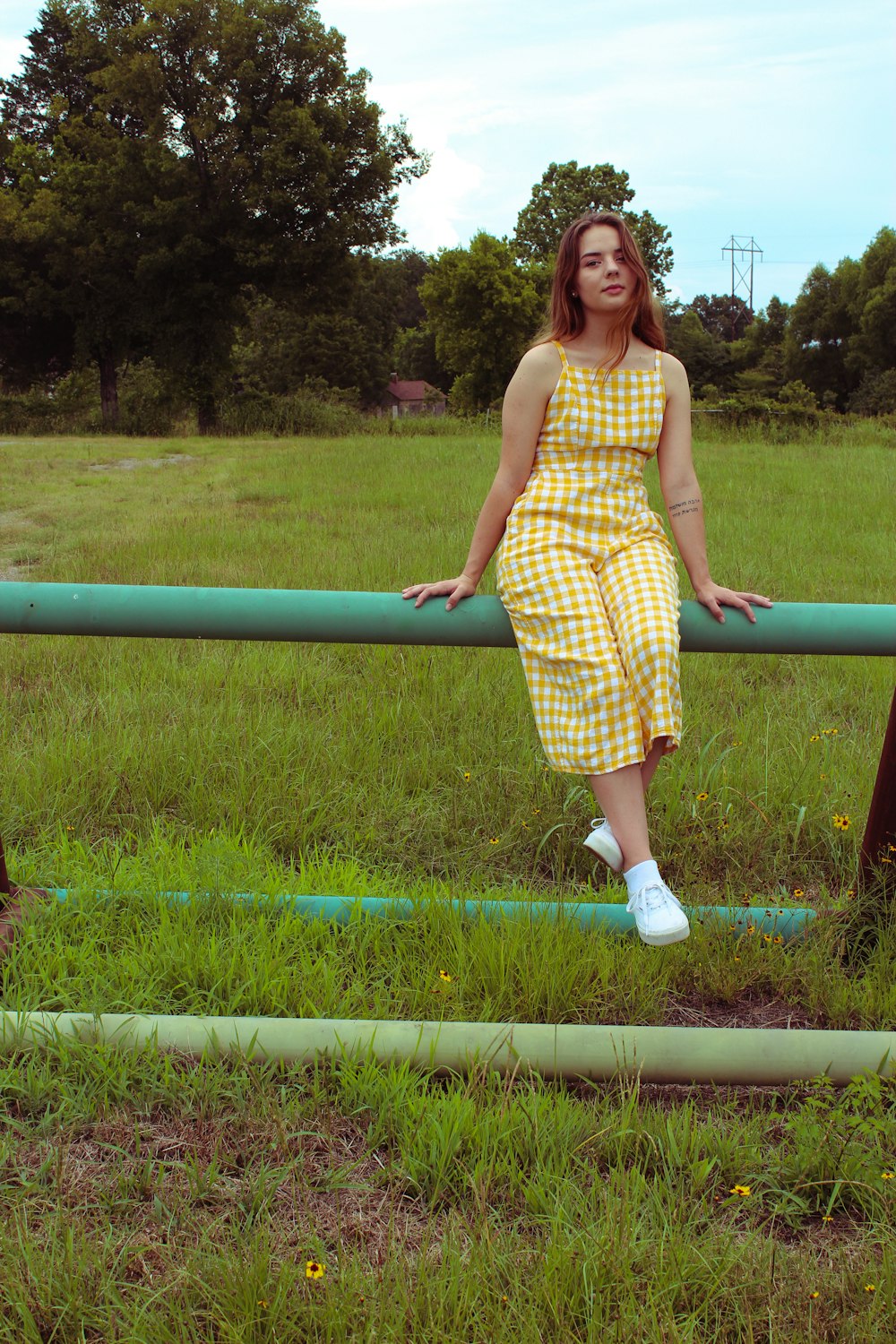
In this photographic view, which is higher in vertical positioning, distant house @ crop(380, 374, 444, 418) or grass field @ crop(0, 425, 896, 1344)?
distant house @ crop(380, 374, 444, 418)

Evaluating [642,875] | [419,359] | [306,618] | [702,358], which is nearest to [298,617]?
[306,618]

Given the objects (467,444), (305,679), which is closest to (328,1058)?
(305,679)

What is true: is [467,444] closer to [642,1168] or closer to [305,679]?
[305,679]

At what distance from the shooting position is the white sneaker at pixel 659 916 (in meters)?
2.00

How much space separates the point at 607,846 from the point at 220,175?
2731cm

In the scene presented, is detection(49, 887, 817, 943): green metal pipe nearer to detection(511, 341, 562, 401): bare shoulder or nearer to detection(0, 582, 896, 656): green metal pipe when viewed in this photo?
detection(0, 582, 896, 656): green metal pipe

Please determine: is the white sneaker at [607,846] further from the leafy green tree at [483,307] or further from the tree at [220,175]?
the leafy green tree at [483,307]

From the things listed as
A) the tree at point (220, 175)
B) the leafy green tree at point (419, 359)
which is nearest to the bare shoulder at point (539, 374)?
the tree at point (220, 175)

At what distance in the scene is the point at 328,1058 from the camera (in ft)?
6.15

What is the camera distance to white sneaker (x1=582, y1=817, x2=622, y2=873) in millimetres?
2207

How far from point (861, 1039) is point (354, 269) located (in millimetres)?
27457

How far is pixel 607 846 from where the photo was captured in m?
2.22

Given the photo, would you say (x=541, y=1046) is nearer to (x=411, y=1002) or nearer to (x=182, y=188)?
(x=411, y=1002)

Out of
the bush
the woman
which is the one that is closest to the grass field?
the woman
